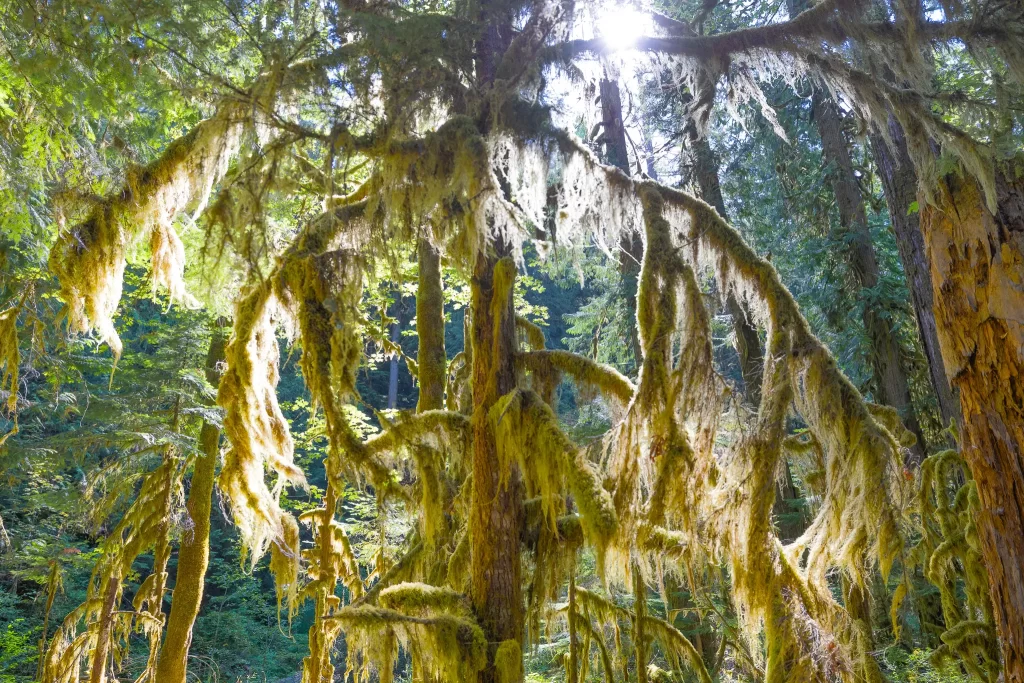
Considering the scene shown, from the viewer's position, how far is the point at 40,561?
1252 cm

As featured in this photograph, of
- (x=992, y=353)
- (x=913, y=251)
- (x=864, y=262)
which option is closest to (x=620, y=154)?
(x=913, y=251)

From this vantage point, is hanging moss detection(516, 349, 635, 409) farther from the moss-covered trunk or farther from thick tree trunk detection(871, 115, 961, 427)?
thick tree trunk detection(871, 115, 961, 427)

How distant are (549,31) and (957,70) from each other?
2.84 meters

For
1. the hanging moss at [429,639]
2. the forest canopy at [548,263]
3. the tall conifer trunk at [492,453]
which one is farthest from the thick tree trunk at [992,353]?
the hanging moss at [429,639]

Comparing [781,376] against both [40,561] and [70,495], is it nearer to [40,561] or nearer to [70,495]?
[70,495]

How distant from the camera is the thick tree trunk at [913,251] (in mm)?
6568

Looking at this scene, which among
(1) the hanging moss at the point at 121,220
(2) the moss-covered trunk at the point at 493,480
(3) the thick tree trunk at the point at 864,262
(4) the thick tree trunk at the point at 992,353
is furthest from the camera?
(3) the thick tree trunk at the point at 864,262

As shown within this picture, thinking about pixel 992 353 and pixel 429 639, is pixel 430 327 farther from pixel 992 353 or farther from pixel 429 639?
pixel 992 353

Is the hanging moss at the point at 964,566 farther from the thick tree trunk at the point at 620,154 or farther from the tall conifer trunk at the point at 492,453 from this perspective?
the thick tree trunk at the point at 620,154

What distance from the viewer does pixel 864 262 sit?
35.9 feet

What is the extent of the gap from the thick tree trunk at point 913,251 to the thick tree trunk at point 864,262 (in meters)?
2.51

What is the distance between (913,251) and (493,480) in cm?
484

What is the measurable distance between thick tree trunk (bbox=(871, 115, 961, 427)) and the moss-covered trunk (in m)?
4.05

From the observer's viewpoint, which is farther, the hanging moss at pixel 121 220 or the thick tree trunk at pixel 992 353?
the hanging moss at pixel 121 220
